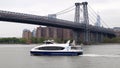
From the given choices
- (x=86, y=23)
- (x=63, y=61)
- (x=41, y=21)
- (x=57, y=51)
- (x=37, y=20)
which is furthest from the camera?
(x=86, y=23)

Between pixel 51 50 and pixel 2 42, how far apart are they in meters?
90.8

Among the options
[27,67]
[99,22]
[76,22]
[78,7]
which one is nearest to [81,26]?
[76,22]


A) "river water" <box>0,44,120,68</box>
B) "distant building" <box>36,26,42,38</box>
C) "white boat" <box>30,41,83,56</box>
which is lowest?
"river water" <box>0,44,120,68</box>

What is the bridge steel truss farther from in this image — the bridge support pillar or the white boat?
the white boat

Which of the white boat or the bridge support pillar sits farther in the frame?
the bridge support pillar

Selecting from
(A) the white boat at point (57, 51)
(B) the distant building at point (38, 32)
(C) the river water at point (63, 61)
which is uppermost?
(B) the distant building at point (38, 32)

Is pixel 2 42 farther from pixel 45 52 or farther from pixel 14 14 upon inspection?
Result: pixel 45 52

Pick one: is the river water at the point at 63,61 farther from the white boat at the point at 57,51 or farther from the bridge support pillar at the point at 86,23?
the bridge support pillar at the point at 86,23

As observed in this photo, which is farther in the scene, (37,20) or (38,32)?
(38,32)

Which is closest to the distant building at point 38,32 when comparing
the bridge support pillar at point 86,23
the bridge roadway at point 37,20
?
the bridge support pillar at point 86,23

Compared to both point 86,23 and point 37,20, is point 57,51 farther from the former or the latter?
point 86,23

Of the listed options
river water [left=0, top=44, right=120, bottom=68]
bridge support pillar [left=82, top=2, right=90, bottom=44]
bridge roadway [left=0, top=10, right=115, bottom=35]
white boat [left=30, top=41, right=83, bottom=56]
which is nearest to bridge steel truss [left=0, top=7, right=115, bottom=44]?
bridge roadway [left=0, top=10, right=115, bottom=35]

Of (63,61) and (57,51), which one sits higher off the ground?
(57,51)

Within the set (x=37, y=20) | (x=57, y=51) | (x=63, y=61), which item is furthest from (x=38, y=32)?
(x=63, y=61)
